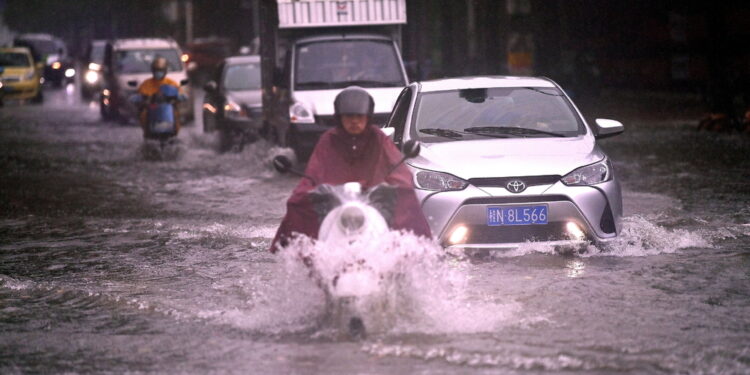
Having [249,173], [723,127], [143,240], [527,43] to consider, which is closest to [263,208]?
[143,240]

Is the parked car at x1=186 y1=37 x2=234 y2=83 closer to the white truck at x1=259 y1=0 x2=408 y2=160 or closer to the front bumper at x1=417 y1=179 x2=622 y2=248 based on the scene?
Answer: the white truck at x1=259 y1=0 x2=408 y2=160

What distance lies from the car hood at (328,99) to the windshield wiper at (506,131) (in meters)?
6.74

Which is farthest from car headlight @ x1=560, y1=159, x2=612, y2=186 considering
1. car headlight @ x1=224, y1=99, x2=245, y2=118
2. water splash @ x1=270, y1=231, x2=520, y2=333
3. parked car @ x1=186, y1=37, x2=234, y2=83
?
parked car @ x1=186, y1=37, x2=234, y2=83

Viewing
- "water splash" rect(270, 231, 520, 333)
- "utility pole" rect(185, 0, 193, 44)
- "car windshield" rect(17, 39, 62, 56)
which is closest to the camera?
"water splash" rect(270, 231, 520, 333)

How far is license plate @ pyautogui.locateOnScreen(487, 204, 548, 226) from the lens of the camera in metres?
9.38

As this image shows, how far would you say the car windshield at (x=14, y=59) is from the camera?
41.8 metres

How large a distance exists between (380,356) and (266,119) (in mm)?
14227

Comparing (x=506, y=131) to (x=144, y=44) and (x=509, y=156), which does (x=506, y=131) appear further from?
(x=144, y=44)

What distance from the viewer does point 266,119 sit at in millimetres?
20531

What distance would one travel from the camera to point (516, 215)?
938 centimetres

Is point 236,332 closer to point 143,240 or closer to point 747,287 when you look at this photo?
point 747,287

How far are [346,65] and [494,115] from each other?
803cm

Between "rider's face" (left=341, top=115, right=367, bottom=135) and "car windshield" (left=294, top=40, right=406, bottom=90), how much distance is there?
10823mm

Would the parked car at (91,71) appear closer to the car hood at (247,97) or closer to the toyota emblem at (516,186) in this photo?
the car hood at (247,97)
